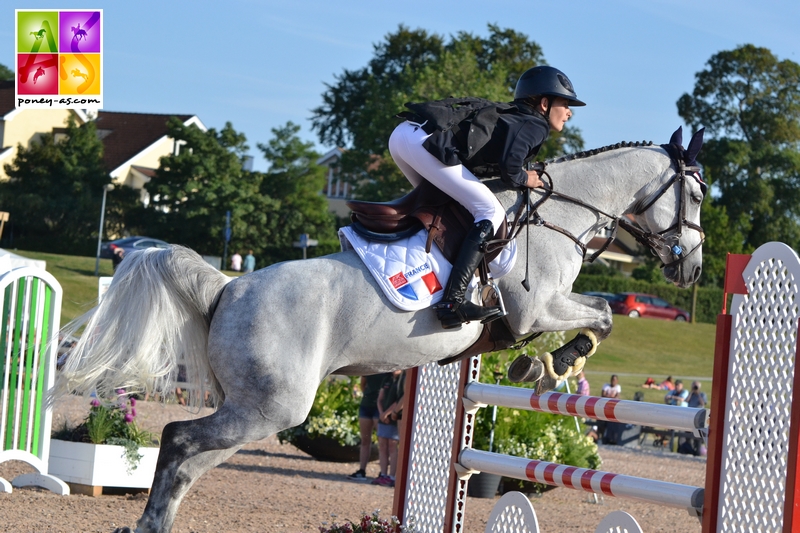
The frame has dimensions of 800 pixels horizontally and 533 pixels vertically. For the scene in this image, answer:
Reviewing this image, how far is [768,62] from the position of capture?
4922cm

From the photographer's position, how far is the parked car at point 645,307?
39781mm

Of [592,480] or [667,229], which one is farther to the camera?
[667,229]

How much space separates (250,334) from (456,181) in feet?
3.75

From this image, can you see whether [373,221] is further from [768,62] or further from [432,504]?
[768,62]

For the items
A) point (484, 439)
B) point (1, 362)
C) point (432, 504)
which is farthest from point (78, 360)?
point (484, 439)

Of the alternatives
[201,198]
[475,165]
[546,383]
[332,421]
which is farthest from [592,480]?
[201,198]

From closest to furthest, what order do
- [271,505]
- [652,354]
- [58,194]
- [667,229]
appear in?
[667,229] < [271,505] < [652,354] < [58,194]

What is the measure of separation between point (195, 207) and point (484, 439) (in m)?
33.6

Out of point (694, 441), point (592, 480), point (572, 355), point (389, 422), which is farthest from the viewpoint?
point (694, 441)

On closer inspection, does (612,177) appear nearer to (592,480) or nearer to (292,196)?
(592,480)

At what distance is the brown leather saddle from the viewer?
422 centimetres

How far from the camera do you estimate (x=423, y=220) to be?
13.9 feet

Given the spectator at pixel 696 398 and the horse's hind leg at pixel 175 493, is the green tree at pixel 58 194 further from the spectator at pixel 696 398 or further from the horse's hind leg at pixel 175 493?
the horse's hind leg at pixel 175 493

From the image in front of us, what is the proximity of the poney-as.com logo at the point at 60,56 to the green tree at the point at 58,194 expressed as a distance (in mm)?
31561
